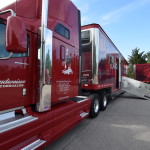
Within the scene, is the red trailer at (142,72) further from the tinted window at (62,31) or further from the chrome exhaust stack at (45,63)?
the chrome exhaust stack at (45,63)

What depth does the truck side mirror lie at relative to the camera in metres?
1.84

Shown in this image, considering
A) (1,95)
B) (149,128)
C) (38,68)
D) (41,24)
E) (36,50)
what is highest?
(41,24)

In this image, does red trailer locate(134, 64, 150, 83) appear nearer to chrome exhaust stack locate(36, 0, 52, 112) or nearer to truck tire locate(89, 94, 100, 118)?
truck tire locate(89, 94, 100, 118)

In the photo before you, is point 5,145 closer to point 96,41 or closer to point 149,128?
point 149,128

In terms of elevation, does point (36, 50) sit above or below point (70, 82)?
above

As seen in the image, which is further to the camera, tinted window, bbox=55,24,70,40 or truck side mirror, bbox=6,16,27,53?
tinted window, bbox=55,24,70,40

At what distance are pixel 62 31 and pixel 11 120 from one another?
2128mm

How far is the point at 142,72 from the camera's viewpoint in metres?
17.6

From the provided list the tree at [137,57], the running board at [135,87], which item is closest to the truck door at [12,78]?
the running board at [135,87]

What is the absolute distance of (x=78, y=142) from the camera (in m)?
3.55

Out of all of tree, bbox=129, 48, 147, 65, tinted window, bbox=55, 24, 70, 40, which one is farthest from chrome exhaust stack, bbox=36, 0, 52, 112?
tree, bbox=129, 48, 147, 65

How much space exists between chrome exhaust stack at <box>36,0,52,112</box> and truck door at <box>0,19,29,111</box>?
0.24m

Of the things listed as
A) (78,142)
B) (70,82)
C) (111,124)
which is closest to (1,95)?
(70,82)

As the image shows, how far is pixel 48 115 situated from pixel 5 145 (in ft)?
2.99
